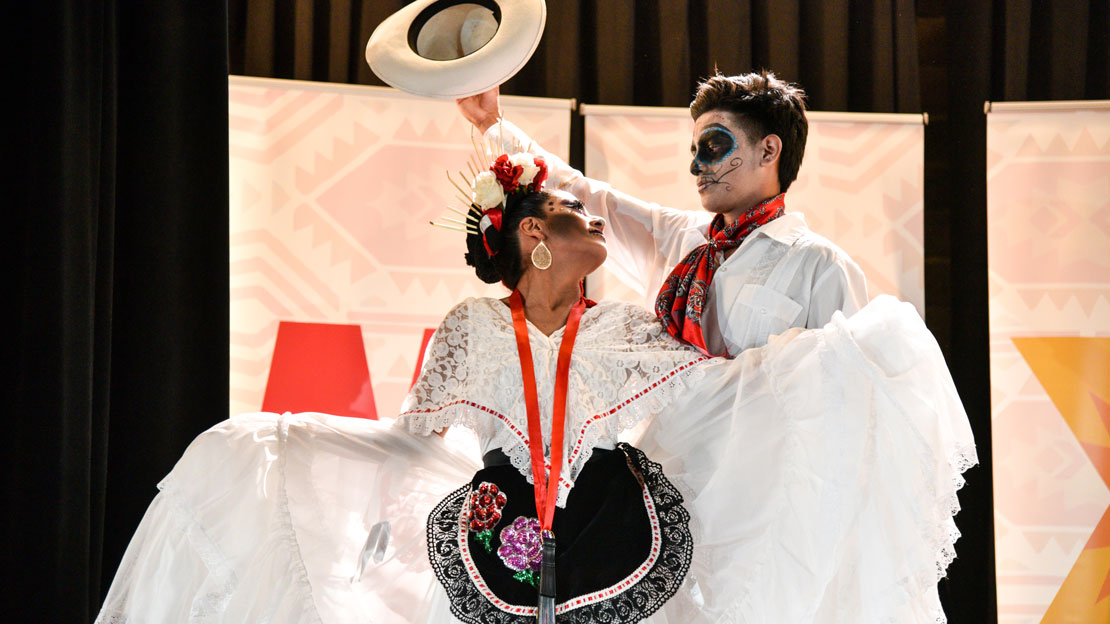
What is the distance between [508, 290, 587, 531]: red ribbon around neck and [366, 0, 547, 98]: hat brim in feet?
2.17

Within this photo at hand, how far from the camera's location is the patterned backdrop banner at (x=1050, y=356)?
3.73 meters

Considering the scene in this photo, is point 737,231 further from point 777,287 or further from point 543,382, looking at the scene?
point 543,382

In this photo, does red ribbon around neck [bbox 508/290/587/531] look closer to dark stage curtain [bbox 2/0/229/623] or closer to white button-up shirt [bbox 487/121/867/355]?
white button-up shirt [bbox 487/121/867/355]

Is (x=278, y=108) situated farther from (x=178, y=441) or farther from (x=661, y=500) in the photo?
(x=661, y=500)

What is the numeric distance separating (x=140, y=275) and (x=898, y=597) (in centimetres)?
269

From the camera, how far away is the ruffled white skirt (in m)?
2.05

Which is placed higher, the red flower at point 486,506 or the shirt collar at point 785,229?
the shirt collar at point 785,229

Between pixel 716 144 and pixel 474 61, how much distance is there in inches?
25.4

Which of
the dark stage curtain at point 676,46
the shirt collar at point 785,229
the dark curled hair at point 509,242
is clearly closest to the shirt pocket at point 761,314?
the shirt collar at point 785,229

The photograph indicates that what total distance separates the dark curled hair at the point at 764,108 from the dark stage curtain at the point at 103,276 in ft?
5.94

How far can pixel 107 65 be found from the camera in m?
3.58

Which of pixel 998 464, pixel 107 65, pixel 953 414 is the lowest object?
pixel 998 464

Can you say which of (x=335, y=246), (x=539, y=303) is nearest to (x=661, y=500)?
(x=539, y=303)

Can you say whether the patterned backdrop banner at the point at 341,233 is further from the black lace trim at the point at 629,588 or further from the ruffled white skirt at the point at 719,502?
the black lace trim at the point at 629,588
